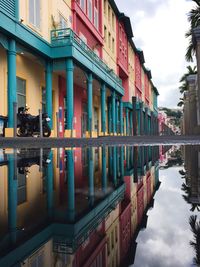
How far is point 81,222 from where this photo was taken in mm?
1511

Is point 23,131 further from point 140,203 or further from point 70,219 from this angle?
point 70,219

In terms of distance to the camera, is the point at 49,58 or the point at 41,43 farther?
the point at 49,58

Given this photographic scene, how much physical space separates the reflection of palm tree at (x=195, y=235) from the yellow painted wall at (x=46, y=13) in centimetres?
1490

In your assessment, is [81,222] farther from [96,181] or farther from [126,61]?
[126,61]

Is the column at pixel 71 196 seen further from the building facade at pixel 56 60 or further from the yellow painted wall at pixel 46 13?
the yellow painted wall at pixel 46 13

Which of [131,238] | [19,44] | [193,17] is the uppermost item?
[193,17]

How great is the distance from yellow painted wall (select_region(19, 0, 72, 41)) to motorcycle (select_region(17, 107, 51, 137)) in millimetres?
4348

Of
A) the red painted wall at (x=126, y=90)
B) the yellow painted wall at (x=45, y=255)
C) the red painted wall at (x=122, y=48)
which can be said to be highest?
the red painted wall at (x=122, y=48)

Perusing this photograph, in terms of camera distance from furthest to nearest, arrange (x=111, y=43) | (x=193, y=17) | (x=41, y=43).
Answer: (x=111, y=43) → (x=193, y=17) → (x=41, y=43)

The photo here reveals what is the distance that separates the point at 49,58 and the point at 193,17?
1190cm

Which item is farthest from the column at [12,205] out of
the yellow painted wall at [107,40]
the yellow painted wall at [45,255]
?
the yellow painted wall at [107,40]

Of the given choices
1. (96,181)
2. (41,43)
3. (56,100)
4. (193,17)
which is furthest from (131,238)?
(193,17)

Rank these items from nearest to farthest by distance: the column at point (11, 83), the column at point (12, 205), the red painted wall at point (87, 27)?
the column at point (12, 205)
the column at point (11, 83)
the red painted wall at point (87, 27)

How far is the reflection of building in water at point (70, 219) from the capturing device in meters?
1.09
